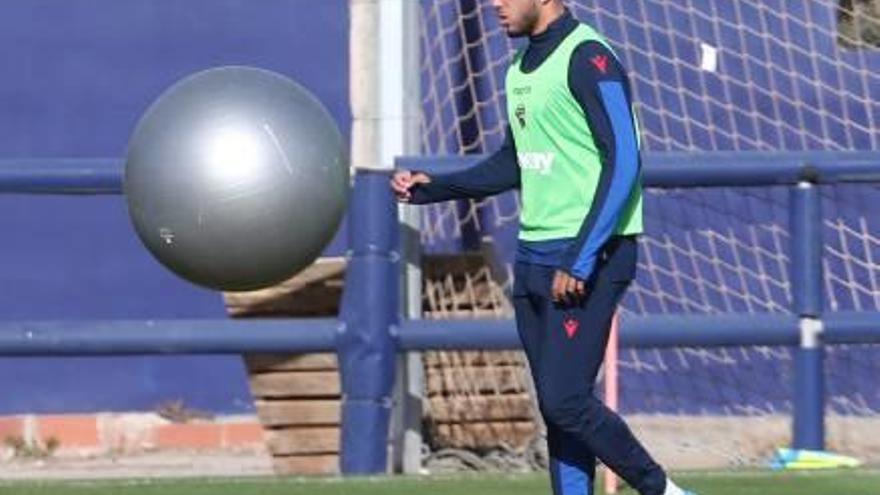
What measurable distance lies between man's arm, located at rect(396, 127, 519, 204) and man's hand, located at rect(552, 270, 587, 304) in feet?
2.25

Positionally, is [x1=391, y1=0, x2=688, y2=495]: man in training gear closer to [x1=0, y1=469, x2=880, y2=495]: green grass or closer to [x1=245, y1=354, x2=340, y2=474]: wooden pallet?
[x1=0, y1=469, x2=880, y2=495]: green grass

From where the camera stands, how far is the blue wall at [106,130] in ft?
41.8

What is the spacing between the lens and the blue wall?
12.8 metres

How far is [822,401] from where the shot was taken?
10.3m

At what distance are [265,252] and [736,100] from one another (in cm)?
485

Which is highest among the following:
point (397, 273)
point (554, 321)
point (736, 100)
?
point (736, 100)

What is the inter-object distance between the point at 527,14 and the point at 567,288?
2.83 feet

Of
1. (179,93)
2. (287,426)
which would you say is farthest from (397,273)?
(179,93)

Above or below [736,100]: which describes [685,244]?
below

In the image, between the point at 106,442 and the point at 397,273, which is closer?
the point at 397,273

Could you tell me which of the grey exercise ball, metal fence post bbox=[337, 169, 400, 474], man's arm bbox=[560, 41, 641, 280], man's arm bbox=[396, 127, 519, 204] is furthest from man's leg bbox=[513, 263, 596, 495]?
metal fence post bbox=[337, 169, 400, 474]

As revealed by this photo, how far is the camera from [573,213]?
297 inches

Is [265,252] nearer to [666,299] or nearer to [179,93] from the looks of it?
[179,93]

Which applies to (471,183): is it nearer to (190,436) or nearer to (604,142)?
(604,142)
